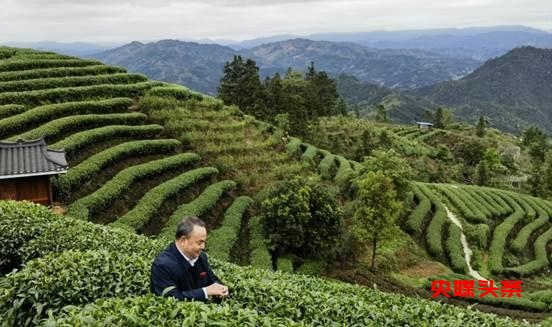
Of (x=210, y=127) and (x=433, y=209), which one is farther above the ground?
(x=210, y=127)

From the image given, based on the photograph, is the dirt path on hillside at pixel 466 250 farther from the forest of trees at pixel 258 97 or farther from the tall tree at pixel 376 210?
the forest of trees at pixel 258 97

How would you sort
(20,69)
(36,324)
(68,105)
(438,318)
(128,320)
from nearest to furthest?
(128,320) < (36,324) < (438,318) < (68,105) < (20,69)

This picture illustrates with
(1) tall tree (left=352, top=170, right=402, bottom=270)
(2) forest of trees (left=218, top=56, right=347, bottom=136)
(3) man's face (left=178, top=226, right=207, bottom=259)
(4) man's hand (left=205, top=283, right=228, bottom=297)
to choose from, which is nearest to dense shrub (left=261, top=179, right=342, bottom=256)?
(1) tall tree (left=352, top=170, right=402, bottom=270)

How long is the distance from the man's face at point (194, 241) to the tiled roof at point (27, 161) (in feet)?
43.3

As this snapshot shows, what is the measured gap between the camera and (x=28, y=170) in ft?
54.2

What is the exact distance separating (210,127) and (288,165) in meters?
5.58

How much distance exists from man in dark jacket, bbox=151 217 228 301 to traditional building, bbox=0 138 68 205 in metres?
13.1

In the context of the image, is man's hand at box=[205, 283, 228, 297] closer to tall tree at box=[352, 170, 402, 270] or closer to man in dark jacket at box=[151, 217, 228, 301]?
man in dark jacket at box=[151, 217, 228, 301]

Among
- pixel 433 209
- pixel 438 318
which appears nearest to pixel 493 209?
pixel 433 209

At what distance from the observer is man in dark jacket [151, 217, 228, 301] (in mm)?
5324

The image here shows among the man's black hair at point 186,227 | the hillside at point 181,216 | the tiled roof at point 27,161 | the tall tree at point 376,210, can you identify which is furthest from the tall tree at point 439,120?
the man's black hair at point 186,227

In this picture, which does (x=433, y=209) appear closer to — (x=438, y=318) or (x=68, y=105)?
(x=68, y=105)

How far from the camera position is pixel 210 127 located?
3023 centimetres

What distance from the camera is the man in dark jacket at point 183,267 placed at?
17.5ft
